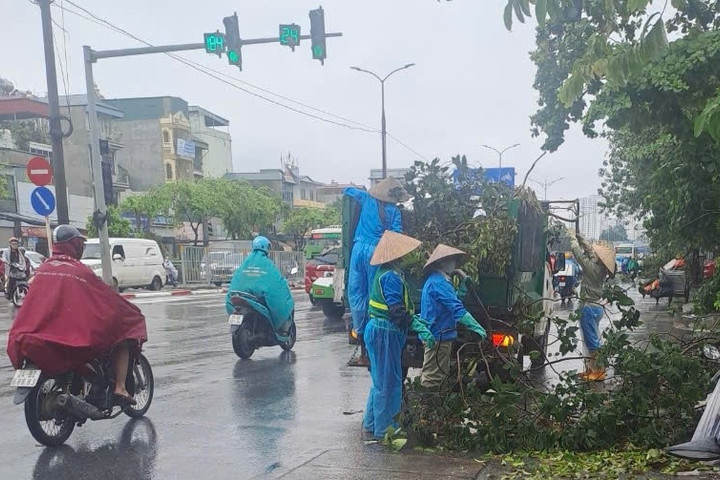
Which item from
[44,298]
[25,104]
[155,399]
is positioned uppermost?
[25,104]

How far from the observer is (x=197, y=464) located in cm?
514

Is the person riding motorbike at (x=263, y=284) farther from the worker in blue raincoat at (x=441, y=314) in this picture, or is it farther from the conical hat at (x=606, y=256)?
the conical hat at (x=606, y=256)

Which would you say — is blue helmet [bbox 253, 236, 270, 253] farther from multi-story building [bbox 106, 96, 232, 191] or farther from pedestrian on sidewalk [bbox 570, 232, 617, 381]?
multi-story building [bbox 106, 96, 232, 191]

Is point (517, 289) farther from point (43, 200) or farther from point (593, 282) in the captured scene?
point (43, 200)

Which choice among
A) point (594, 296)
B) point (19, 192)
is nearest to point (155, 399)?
point (594, 296)

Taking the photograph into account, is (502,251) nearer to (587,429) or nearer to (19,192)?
(587,429)

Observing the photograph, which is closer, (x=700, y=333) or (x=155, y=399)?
(x=700, y=333)

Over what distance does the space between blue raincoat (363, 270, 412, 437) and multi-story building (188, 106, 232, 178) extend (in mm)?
60921

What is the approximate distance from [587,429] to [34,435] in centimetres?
437

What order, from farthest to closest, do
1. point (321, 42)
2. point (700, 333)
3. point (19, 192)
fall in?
1. point (19, 192)
2. point (321, 42)
3. point (700, 333)

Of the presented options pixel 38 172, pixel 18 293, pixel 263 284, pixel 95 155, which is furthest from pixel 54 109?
pixel 263 284

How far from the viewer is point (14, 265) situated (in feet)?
56.1

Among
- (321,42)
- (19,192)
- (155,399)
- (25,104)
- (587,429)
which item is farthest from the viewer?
(25,104)

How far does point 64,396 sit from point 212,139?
64980 millimetres
